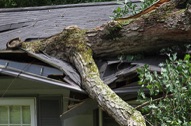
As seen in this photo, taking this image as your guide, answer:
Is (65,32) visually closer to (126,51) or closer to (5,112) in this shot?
(126,51)

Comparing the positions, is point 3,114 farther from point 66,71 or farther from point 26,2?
point 26,2

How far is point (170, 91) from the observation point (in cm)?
418

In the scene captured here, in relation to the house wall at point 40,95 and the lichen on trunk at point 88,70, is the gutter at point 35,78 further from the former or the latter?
the house wall at point 40,95

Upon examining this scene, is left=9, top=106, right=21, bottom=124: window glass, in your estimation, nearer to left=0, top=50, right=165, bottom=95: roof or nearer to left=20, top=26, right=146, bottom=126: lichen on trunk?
left=0, top=50, right=165, bottom=95: roof

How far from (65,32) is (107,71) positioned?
2.62 ft

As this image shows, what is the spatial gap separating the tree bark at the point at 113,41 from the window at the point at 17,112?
90 centimetres

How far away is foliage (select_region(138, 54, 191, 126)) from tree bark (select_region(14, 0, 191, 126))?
0.31 metres

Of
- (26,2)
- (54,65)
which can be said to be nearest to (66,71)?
(54,65)

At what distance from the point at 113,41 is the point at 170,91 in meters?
1.27

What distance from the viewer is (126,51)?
17.0ft

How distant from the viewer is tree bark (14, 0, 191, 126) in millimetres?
4703

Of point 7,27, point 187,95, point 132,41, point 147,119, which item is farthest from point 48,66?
point 7,27

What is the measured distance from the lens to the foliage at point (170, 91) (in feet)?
13.7

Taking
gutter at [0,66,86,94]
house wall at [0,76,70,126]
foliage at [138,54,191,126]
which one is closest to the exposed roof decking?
house wall at [0,76,70,126]
